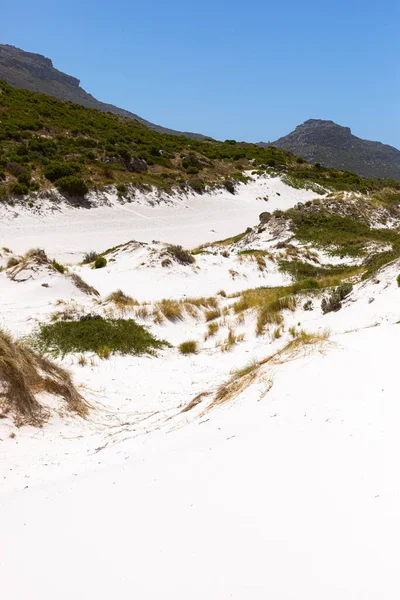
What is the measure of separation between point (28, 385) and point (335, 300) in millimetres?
8263

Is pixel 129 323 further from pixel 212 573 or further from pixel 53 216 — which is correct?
pixel 53 216

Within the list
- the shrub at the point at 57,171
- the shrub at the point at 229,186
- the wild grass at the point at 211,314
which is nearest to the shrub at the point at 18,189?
the shrub at the point at 57,171

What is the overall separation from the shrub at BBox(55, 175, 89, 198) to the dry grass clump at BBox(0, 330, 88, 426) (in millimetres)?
25514

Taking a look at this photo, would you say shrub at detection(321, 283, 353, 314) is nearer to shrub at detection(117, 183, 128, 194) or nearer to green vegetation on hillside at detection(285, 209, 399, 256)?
green vegetation on hillside at detection(285, 209, 399, 256)

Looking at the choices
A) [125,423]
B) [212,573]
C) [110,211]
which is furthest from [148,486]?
[110,211]

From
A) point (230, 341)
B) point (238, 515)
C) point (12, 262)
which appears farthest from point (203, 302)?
point (238, 515)

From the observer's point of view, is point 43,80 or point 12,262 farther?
point 43,80

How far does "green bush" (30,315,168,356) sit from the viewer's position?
855 centimetres

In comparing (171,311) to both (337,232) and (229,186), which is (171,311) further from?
(229,186)

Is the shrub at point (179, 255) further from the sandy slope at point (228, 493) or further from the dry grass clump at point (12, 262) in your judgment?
the sandy slope at point (228, 493)

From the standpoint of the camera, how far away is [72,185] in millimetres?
28562

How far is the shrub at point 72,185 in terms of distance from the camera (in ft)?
92.9

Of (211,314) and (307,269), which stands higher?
(307,269)

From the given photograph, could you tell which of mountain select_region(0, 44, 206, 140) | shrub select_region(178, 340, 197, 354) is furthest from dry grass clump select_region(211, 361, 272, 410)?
mountain select_region(0, 44, 206, 140)
